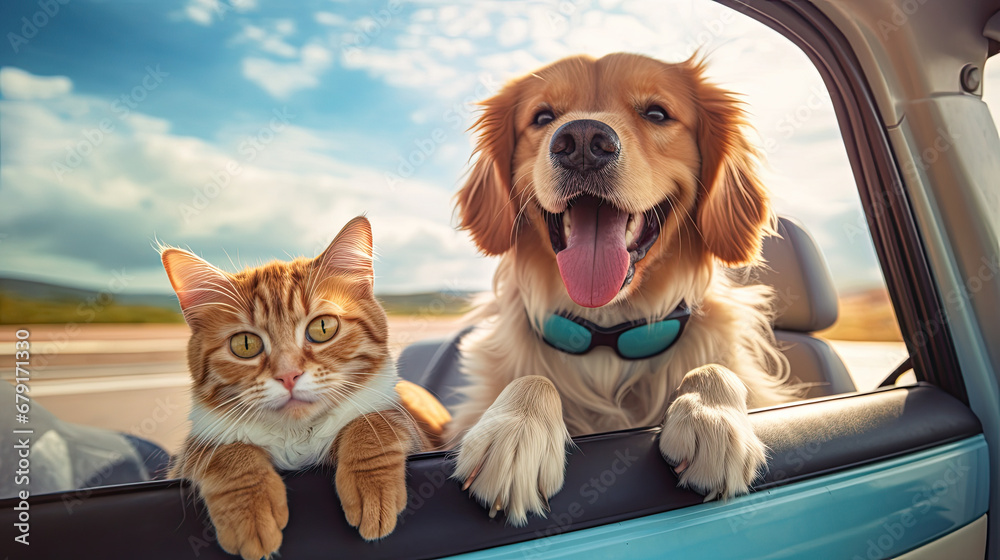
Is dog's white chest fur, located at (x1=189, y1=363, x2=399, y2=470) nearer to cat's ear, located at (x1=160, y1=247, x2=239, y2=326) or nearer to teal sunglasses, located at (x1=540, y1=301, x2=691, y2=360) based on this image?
cat's ear, located at (x1=160, y1=247, x2=239, y2=326)

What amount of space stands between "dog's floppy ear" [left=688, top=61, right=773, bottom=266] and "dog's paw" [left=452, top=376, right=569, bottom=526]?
2.81 ft

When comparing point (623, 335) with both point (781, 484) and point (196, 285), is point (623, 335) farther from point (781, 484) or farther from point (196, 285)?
point (196, 285)

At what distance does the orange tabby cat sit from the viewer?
2.73 ft

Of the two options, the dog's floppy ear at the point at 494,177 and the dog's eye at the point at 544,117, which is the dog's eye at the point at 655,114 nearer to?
the dog's eye at the point at 544,117

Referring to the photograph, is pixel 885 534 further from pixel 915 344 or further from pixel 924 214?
pixel 924 214

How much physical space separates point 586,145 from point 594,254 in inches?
12.5

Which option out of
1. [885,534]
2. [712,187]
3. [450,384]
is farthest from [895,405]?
[450,384]

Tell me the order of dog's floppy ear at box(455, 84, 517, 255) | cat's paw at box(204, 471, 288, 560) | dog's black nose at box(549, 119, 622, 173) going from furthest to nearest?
dog's floppy ear at box(455, 84, 517, 255) < dog's black nose at box(549, 119, 622, 173) < cat's paw at box(204, 471, 288, 560)

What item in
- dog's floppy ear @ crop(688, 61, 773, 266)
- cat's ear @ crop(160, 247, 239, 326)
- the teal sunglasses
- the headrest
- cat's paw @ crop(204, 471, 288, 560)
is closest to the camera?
cat's paw @ crop(204, 471, 288, 560)

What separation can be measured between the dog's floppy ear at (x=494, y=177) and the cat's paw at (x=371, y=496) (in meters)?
1.10

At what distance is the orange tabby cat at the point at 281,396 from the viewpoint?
0.83 meters

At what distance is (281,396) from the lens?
93cm

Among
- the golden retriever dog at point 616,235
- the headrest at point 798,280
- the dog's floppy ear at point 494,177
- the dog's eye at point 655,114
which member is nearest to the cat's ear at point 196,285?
the golden retriever dog at point 616,235

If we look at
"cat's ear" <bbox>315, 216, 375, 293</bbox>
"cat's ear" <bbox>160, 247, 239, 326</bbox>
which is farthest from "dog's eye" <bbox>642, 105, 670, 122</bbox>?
"cat's ear" <bbox>160, 247, 239, 326</bbox>
